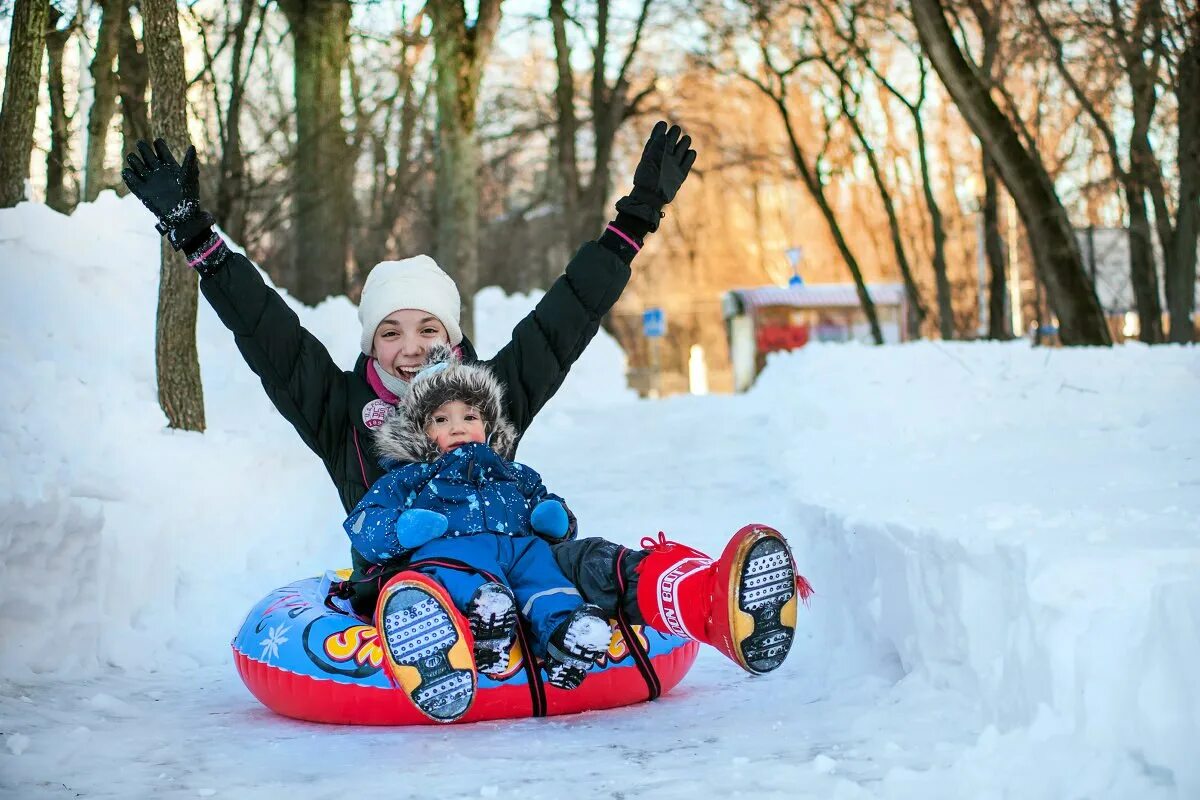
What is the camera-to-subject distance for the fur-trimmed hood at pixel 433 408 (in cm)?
408

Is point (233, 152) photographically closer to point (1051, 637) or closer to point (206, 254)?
point (206, 254)

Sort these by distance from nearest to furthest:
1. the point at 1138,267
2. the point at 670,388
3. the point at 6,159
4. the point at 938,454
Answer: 1. the point at 938,454
2. the point at 6,159
3. the point at 1138,267
4. the point at 670,388

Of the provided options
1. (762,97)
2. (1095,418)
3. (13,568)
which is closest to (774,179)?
(762,97)

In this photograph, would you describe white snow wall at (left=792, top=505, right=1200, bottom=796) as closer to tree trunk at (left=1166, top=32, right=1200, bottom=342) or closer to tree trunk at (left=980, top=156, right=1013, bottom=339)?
tree trunk at (left=1166, top=32, right=1200, bottom=342)

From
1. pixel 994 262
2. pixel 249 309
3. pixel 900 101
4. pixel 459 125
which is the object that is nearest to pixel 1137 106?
pixel 994 262

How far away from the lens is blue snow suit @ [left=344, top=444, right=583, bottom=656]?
3760 millimetres

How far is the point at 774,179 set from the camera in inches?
1020

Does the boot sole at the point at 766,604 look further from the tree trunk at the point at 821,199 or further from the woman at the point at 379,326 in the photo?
the tree trunk at the point at 821,199

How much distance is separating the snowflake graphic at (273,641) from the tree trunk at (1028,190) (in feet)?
32.0

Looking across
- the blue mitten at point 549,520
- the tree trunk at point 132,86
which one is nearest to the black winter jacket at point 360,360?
the blue mitten at point 549,520

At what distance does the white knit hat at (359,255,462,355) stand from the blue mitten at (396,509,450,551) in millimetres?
1127

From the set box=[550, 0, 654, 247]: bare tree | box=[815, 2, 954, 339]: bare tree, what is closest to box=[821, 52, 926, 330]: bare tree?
box=[815, 2, 954, 339]: bare tree

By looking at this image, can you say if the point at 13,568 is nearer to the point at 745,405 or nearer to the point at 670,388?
the point at 745,405

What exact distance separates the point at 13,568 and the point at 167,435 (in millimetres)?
2064
